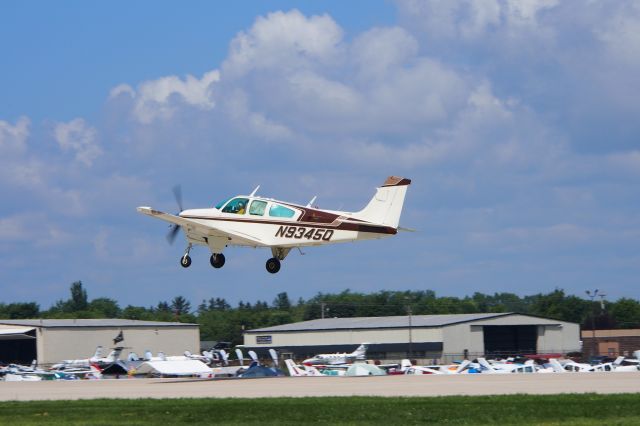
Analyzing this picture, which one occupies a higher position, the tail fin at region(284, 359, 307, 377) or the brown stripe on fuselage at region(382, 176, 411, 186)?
the brown stripe on fuselage at region(382, 176, 411, 186)

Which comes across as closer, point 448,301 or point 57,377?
point 57,377

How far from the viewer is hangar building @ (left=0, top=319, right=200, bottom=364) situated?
101625 mm

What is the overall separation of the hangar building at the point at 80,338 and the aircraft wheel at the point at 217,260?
5711 centimetres

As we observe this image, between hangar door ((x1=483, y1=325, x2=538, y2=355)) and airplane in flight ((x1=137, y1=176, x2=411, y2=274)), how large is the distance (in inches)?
2952

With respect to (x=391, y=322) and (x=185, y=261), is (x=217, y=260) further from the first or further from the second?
(x=391, y=322)

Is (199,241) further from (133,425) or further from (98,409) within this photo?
(133,425)

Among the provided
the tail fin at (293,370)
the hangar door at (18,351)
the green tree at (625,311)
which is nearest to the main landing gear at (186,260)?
the tail fin at (293,370)

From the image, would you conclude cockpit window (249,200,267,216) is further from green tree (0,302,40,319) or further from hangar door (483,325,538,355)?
green tree (0,302,40,319)

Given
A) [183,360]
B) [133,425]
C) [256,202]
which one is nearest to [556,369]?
[183,360]

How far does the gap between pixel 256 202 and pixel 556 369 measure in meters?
28.3

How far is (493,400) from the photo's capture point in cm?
3497

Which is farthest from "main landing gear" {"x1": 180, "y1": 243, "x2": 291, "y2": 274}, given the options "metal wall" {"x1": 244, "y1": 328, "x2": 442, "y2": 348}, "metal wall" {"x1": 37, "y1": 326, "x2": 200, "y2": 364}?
"metal wall" {"x1": 244, "y1": 328, "x2": 442, "y2": 348}

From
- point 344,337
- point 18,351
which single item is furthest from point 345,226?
point 18,351

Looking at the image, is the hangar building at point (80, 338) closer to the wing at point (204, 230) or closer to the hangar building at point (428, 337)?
the hangar building at point (428, 337)
